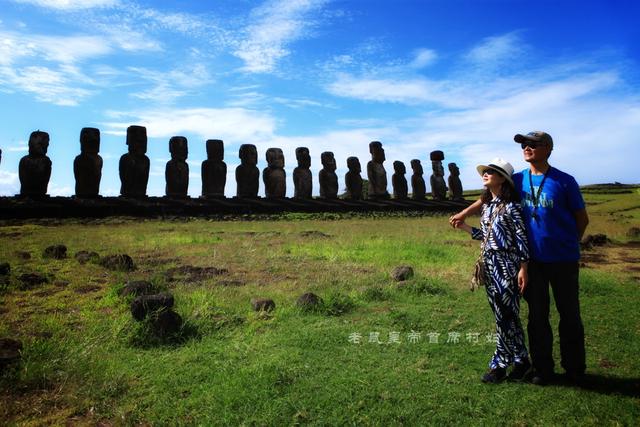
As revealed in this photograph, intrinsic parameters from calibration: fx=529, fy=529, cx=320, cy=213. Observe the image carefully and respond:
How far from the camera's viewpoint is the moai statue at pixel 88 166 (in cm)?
1752

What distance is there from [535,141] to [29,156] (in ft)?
55.4

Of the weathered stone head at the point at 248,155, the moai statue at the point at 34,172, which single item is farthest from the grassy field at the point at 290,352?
the weathered stone head at the point at 248,155

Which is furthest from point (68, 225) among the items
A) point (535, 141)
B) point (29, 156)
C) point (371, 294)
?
point (535, 141)

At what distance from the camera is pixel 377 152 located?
1058 inches

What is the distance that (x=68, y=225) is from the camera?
45.2 ft

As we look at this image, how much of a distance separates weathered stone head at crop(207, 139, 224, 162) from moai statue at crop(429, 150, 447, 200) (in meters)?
13.0

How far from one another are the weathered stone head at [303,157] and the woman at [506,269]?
64.7 ft

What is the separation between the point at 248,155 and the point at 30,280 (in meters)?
15.3

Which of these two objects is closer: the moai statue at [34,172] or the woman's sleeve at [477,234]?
the woman's sleeve at [477,234]

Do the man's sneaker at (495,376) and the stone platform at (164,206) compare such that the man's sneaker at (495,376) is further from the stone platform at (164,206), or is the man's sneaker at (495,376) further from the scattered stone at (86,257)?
the stone platform at (164,206)

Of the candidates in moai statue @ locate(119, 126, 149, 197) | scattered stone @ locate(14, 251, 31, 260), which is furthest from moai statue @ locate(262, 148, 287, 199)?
scattered stone @ locate(14, 251, 31, 260)

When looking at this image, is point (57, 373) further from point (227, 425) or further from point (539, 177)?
point (539, 177)

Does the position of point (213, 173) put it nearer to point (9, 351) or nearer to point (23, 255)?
point (23, 255)

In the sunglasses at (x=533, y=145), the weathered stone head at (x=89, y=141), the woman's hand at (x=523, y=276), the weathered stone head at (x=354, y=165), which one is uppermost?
the weathered stone head at (x=89, y=141)
